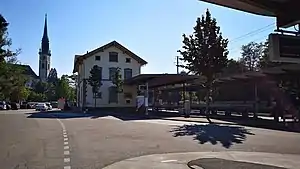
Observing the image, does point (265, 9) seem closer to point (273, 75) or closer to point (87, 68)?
point (273, 75)

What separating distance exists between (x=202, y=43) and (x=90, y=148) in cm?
2137

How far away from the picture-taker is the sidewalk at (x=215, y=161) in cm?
909

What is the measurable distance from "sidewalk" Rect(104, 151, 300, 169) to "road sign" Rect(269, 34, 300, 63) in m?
3.11

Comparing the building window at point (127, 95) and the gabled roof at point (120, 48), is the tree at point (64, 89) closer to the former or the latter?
the gabled roof at point (120, 48)

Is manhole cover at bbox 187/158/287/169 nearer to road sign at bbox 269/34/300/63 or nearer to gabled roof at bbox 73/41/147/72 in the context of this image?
road sign at bbox 269/34/300/63

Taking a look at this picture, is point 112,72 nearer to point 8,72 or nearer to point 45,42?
point 8,72

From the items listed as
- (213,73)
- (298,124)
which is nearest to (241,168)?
(298,124)

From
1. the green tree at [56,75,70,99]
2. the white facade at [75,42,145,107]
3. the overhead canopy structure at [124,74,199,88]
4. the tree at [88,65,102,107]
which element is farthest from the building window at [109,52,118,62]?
the green tree at [56,75,70,99]

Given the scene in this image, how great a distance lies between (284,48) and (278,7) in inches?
58.4

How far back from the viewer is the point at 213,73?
3219 cm

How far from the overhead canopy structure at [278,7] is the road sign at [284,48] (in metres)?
0.72

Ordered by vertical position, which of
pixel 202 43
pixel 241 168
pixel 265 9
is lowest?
pixel 241 168

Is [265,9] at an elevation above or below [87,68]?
below

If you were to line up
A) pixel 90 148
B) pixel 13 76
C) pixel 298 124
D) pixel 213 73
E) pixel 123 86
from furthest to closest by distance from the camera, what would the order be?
pixel 13 76
pixel 123 86
pixel 213 73
pixel 298 124
pixel 90 148
